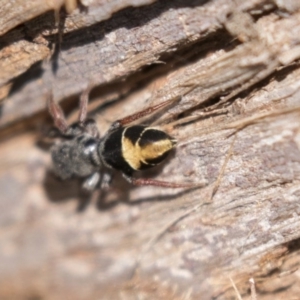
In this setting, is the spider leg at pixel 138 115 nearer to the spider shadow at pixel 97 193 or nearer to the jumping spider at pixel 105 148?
the jumping spider at pixel 105 148

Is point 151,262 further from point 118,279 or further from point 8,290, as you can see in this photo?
point 8,290

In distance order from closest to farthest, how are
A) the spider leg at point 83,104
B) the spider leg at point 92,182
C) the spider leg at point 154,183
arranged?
1. the spider leg at point 154,183
2. the spider leg at point 83,104
3. the spider leg at point 92,182

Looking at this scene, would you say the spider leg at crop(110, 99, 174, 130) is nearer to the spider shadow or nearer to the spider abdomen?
the spider abdomen

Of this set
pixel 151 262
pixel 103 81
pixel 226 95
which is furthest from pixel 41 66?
pixel 151 262

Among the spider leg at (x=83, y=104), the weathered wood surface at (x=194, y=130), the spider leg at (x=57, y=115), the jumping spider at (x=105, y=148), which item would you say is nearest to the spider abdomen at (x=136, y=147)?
the jumping spider at (x=105, y=148)

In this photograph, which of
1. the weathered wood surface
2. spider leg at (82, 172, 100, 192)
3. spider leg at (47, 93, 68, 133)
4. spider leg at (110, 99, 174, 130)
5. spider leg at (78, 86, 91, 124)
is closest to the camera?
the weathered wood surface

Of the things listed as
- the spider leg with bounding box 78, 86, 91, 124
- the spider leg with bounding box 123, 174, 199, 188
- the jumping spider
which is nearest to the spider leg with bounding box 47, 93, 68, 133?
the jumping spider
